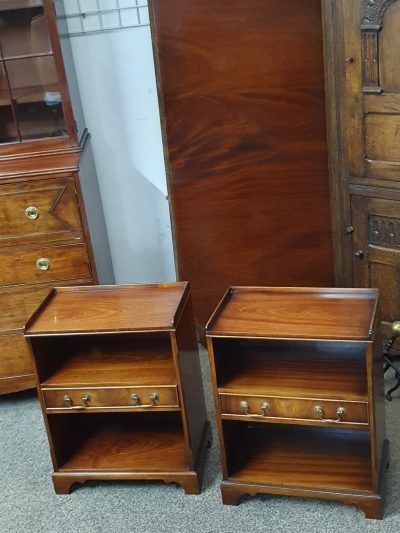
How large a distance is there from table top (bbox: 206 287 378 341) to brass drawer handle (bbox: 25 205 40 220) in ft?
2.47

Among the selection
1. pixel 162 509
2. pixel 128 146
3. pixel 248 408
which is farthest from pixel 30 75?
pixel 162 509

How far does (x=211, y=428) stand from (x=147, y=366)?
15.7 inches

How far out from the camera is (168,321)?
2.16 m

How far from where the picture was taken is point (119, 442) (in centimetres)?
249

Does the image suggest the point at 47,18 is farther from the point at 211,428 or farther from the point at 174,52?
the point at 211,428

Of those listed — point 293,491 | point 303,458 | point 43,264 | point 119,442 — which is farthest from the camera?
point 43,264

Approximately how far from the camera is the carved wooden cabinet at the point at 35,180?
8.66ft

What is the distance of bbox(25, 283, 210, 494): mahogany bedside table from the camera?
2230 millimetres

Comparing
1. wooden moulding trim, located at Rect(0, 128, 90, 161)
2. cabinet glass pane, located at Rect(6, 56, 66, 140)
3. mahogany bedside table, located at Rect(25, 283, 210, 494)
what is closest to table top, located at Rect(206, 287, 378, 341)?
mahogany bedside table, located at Rect(25, 283, 210, 494)

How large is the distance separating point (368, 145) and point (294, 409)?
2.94ft

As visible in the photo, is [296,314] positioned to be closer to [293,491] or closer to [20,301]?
[293,491]

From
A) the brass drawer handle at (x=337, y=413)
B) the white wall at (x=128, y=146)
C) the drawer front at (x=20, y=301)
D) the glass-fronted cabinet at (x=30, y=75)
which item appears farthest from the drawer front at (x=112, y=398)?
the white wall at (x=128, y=146)

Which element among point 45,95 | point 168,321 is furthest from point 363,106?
point 45,95

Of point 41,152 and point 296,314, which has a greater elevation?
point 41,152
